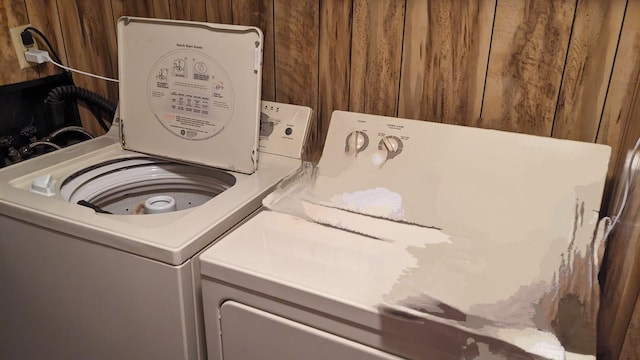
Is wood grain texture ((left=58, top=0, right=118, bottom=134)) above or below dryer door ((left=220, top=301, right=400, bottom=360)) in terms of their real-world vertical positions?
above

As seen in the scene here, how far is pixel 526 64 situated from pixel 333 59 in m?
0.54

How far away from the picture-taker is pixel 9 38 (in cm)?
161

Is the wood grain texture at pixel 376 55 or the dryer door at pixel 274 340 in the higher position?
the wood grain texture at pixel 376 55

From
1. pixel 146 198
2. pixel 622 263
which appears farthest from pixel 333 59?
pixel 622 263

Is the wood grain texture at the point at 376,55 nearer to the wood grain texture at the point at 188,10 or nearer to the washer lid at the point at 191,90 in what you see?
the washer lid at the point at 191,90

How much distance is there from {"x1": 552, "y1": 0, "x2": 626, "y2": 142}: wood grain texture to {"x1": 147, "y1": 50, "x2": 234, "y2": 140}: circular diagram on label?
Result: 0.91m

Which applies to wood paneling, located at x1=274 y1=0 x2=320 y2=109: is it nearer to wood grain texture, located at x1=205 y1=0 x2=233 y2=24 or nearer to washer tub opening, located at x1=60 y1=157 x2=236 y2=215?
wood grain texture, located at x1=205 y1=0 x2=233 y2=24

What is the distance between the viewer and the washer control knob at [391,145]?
125 centimetres

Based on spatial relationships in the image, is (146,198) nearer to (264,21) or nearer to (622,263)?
(264,21)

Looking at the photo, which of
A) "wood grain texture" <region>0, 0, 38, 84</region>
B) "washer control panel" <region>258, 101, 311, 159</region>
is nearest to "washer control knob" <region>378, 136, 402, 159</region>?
"washer control panel" <region>258, 101, 311, 159</region>

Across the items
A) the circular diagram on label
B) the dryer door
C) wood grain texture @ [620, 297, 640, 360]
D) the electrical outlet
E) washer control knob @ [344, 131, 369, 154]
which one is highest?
the electrical outlet

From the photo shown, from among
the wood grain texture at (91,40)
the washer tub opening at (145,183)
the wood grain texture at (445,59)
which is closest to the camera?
the wood grain texture at (445,59)

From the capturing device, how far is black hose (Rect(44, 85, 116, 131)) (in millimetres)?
1725

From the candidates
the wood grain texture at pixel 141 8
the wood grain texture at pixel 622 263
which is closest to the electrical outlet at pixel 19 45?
the wood grain texture at pixel 141 8
